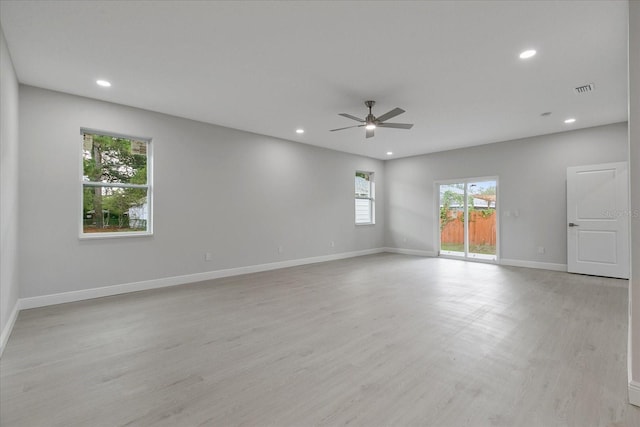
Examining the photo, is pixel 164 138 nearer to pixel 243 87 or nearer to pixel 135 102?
pixel 135 102

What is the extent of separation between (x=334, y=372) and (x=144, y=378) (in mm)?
1366

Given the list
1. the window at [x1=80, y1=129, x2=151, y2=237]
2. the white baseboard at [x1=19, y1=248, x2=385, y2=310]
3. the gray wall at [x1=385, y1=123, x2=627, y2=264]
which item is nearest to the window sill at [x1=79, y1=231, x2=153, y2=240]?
the window at [x1=80, y1=129, x2=151, y2=237]

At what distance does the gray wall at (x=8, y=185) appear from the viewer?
8.76 feet

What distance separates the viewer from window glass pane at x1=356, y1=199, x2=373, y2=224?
8430 mm

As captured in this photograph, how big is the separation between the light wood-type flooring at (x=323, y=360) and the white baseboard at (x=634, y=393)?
0.08 meters

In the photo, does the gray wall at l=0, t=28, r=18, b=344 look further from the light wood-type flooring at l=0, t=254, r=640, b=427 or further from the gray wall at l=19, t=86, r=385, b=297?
the light wood-type flooring at l=0, t=254, r=640, b=427

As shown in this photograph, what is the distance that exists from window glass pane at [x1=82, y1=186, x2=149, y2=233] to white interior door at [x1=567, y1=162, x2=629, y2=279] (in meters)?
7.58

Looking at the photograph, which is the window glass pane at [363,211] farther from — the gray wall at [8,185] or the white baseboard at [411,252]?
the gray wall at [8,185]

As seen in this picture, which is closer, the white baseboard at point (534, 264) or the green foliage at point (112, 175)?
the green foliage at point (112, 175)

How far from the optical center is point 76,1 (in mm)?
2330

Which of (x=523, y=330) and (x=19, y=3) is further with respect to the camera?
(x=523, y=330)

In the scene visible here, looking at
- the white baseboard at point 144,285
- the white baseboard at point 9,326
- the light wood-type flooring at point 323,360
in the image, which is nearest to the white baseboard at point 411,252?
the white baseboard at point 144,285

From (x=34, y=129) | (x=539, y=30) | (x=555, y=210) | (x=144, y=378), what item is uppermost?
(x=539, y=30)

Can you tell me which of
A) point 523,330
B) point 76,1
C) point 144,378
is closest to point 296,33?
point 76,1
